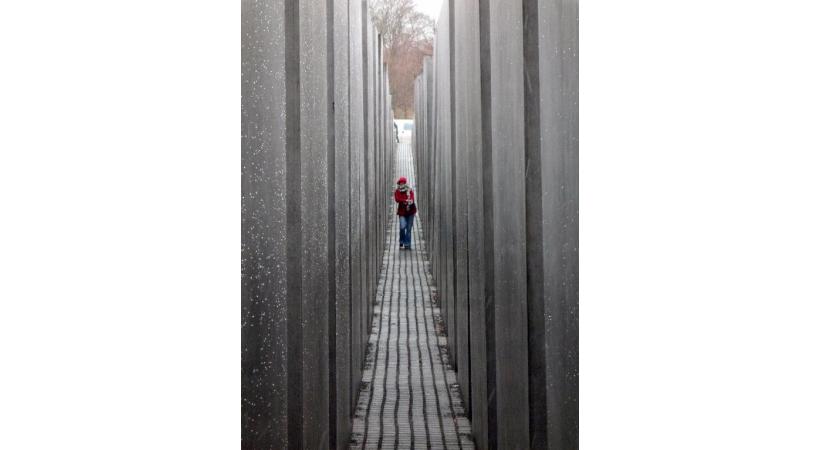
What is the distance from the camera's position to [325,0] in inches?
202

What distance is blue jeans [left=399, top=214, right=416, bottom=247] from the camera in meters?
18.2

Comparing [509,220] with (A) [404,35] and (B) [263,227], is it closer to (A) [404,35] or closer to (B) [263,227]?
(B) [263,227]

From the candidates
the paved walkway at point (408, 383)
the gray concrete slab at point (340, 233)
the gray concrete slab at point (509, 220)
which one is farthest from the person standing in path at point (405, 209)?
the gray concrete slab at point (509, 220)

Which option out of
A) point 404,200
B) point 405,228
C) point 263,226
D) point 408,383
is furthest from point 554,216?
point 405,228

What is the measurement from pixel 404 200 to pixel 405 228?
0.93 metres

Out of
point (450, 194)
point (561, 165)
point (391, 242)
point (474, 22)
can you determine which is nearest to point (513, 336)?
point (561, 165)

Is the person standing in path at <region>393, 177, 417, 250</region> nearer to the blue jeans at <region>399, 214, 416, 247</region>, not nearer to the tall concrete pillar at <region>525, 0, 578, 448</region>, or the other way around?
the blue jeans at <region>399, 214, 416, 247</region>

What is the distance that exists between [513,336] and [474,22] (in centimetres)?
228

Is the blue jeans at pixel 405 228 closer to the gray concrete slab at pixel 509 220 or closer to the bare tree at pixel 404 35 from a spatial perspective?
the gray concrete slab at pixel 509 220

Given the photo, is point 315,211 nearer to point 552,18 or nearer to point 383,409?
point 552,18

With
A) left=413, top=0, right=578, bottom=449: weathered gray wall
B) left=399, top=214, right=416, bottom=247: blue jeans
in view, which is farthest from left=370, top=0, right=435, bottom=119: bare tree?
left=413, top=0, right=578, bottom=449: weathered gray wall

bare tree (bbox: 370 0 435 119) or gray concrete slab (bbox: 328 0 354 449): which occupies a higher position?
bare tree (bbox: 370 0 435 119)

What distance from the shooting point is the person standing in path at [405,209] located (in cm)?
1755

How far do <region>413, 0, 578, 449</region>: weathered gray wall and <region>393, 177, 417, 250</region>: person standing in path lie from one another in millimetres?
11435
